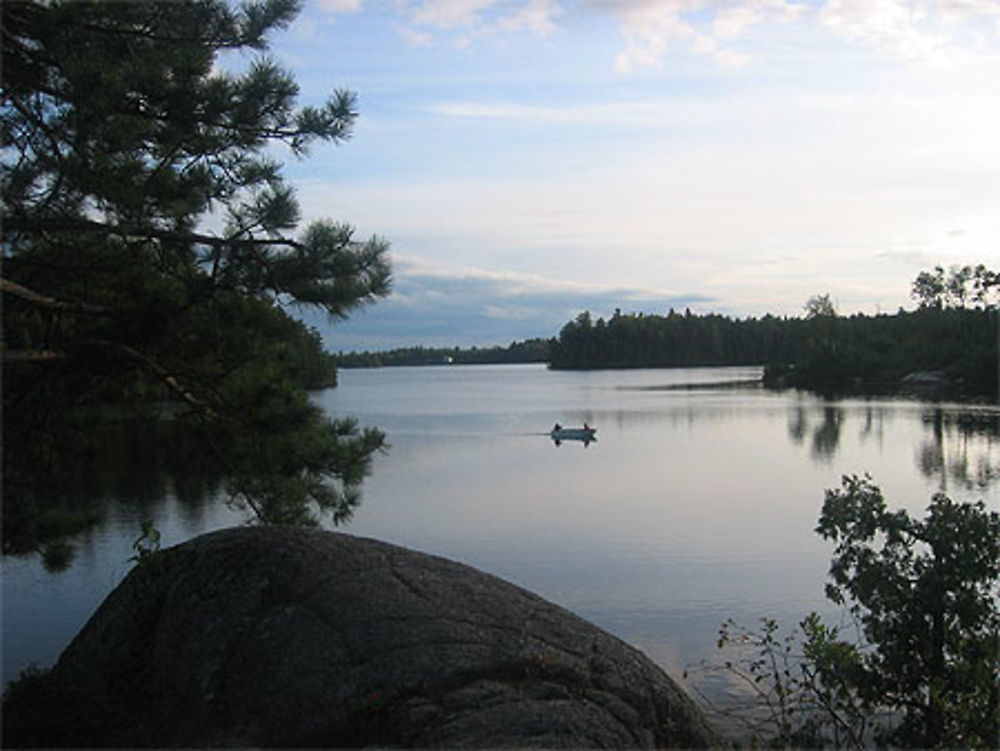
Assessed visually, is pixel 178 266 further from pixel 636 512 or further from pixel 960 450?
pixel 960 450

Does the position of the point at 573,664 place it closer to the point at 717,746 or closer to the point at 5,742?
the point at 717,746

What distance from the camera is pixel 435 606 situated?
20.1 feet

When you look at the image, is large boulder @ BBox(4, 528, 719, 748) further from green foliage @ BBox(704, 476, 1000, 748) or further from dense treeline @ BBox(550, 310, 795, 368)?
dense treeline @ BBox(550, 310, 795, 368)

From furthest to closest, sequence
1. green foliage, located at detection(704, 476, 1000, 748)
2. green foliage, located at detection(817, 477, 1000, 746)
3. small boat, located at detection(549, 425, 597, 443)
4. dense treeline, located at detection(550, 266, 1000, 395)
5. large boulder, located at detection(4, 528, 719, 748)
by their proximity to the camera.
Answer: dense treeline, located at detection(550, 266, 1000, 395)
small boat, located at detection(549, 425, 597, 443)
green foliage, located at detection(817, 477, 1000, 746)
green foliage, located at detection(704, 476, 1000, 748)
large boulder, located at detection(4, 528, 719, 748)

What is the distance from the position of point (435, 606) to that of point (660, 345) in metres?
140

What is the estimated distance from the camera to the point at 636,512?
67.9ft

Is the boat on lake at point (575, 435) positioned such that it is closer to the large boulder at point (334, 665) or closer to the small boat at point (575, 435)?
the small boat at point (575, 435)

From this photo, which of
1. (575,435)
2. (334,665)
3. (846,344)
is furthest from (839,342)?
(334,665)

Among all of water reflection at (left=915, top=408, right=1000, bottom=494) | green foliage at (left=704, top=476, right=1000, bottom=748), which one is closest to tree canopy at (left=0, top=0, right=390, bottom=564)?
green foliage at (left=704, top=476, right=1000, bottom=748)

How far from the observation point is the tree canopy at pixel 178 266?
6.80 m

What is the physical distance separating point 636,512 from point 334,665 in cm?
1562

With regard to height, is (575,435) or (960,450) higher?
(575,435)

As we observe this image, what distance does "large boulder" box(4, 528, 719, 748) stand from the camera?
5.29m

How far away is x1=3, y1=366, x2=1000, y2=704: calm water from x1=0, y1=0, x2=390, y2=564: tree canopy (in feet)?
11.9
